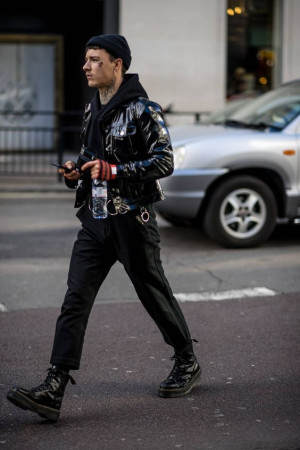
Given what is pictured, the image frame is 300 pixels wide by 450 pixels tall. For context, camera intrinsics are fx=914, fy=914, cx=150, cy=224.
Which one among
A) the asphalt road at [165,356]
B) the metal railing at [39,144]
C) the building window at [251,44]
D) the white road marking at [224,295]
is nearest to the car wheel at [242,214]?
the asphalt road at [165,356]

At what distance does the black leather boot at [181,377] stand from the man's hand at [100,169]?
116 cm

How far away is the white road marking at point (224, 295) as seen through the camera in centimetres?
747

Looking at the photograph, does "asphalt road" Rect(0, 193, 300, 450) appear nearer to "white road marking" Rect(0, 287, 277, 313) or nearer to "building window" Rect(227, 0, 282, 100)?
"white road marking" Rect(0, 287, 277, 313)

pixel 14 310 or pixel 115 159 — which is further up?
pixel 115 159

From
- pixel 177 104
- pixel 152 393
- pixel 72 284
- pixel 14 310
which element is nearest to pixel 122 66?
pixel 72 284

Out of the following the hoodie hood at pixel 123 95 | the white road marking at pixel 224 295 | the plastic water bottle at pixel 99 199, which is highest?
the hoodie hood at pixel 123 95

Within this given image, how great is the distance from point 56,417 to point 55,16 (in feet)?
53.7

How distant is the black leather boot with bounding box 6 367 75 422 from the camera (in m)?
4.49

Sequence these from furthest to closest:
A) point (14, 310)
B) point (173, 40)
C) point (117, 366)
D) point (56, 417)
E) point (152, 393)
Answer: point (173, 40) < point (14, 310) < point (117, 366) < point (152, 393) < point (56, 417)

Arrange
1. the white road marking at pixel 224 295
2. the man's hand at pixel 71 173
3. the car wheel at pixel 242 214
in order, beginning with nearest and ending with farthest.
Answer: the man's hand at pixel 71 173 < the white road marking at pixel 224 295 < the car wheel at pixel 242 214

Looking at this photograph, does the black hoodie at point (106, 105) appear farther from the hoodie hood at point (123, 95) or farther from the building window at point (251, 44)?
the building window at point (251, 44)

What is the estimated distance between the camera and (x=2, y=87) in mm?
19938

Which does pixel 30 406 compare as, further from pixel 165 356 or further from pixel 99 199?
pixel 165 356

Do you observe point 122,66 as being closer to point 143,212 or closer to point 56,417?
point 143,212
